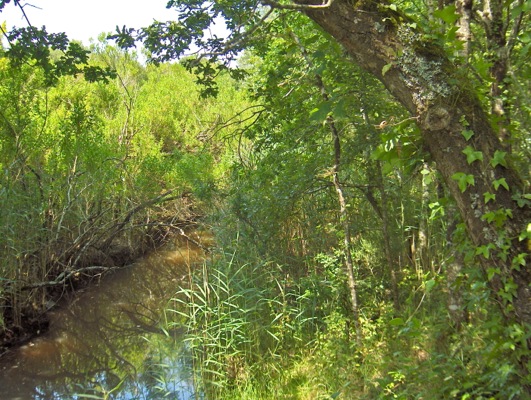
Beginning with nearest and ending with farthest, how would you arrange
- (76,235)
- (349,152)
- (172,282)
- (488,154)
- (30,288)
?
(488,154)
(349,152)
(30,288)
(76,235)
(172,282)

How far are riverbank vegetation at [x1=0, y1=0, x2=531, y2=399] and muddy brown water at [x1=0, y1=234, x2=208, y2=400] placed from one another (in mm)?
345

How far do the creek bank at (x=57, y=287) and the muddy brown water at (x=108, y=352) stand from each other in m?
0.13

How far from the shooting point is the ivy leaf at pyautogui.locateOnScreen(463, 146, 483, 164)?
209 cm

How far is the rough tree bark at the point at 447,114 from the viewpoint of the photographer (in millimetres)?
2094

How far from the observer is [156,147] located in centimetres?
1012

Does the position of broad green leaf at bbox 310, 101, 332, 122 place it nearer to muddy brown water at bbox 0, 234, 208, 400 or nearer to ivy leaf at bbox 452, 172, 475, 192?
ivy leaf at bbox 452, 172, 475, 192

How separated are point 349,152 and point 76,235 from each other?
15.2ft

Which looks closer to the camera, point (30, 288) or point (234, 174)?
point (234, 174)

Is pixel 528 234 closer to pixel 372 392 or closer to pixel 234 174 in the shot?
pixel 372 392

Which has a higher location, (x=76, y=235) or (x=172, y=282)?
(x=76, y=235)

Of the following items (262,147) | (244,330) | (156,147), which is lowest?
(244,330)

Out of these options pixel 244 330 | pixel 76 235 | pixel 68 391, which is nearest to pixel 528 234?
pixel 244 330

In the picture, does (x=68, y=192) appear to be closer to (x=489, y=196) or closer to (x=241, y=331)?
(x=241, y=331)

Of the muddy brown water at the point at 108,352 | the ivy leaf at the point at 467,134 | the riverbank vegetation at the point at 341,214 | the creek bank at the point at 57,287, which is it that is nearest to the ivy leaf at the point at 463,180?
the riverbank vegetation at the point at 341,214
